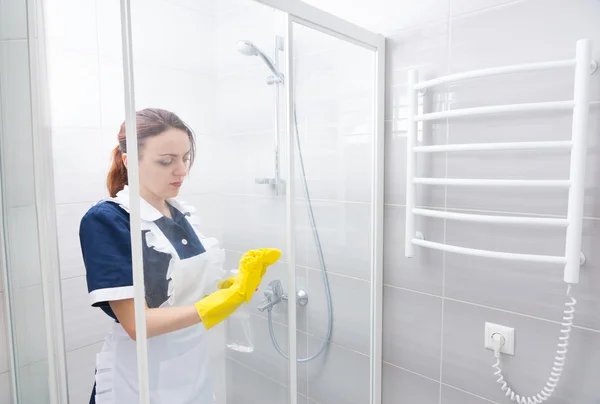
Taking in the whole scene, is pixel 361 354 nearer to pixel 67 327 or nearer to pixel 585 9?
pixel 67 327

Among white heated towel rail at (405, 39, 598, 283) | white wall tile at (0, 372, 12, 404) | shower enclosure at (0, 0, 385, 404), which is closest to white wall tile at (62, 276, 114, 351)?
shower enclosure at (0, 0, 385, 404)

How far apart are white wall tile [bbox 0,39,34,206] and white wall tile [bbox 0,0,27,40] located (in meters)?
0.02

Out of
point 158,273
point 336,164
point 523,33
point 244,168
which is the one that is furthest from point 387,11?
point 158,273

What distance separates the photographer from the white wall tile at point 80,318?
95cm

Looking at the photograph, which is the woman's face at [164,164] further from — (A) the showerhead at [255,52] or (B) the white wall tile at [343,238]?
(B) the white wall tile at [343,238]

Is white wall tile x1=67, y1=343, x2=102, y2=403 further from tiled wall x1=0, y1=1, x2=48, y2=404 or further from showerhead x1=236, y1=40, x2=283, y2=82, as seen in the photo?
showerhead x1=236, y1=40, x2=283, y2=82

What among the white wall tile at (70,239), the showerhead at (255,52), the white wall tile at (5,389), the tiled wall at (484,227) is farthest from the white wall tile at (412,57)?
the white wall tile at (5,389)

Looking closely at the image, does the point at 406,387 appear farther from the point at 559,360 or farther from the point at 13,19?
the point at 13,19

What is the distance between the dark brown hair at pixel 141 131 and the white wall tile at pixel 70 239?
16 cm

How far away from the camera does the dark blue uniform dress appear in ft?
2.78

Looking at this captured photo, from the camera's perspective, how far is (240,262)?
1.06 m

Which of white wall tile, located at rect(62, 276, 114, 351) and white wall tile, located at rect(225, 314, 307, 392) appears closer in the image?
white wall tile, located at rect(62, 276, 114, 351)

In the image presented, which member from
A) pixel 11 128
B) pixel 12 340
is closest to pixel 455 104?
pixel 11 128

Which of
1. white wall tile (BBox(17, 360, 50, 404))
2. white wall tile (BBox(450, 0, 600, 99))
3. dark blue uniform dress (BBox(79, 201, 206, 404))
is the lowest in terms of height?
white wall tile (BBox(17, 360, 50, 404))
